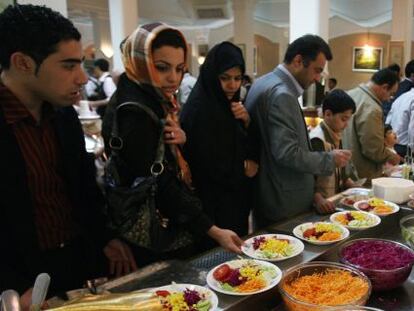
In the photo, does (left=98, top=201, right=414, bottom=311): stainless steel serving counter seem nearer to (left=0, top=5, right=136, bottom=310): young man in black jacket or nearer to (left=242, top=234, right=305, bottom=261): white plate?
(left=242, top=234, right=305, bottom=261): white plate

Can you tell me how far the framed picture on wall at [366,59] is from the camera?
42.6 ft

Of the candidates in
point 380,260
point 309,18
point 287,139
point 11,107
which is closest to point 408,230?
point 380,260

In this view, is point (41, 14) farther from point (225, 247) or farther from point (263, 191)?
point (263, 191)

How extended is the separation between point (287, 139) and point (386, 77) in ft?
5.09

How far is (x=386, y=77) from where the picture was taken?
2977 mm

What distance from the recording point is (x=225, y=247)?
1.43 meters

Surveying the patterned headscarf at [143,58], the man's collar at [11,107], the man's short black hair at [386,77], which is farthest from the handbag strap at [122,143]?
the man's short black hair at [386,77]

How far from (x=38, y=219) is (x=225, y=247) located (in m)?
0.61

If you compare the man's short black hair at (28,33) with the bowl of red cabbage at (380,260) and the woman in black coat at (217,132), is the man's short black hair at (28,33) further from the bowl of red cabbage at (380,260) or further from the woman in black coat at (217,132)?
the bowl of red cabbage at (380,260)

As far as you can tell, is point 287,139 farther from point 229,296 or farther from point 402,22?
point 402,22

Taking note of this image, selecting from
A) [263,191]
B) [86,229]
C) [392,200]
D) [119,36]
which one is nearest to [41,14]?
[86,229]

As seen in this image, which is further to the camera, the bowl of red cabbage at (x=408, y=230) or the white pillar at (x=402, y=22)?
the white pillar at (x=402, y=22)

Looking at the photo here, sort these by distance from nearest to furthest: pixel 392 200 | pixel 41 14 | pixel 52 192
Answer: pixel 41 14 → pixel 52 192 → pixel 392 200

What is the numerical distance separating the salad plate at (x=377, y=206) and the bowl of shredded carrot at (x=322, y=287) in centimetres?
66
